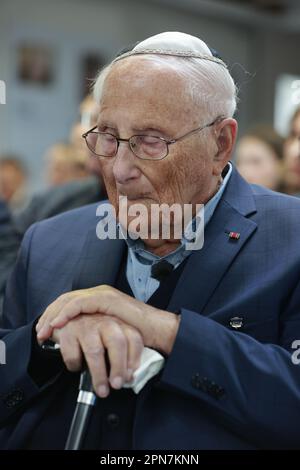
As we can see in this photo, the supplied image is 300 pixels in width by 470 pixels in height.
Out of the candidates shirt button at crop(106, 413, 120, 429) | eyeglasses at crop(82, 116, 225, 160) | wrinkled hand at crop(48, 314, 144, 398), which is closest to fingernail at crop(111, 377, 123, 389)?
wrinkled hand at crop(48, 314, 144, 398)

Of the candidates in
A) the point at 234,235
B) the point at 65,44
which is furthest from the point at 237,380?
the point at 65,44

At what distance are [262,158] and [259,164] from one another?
0.04 m

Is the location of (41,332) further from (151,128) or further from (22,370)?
(151,128)

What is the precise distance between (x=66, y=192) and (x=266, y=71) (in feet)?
15.5

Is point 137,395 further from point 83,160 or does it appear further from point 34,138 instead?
point 34,138

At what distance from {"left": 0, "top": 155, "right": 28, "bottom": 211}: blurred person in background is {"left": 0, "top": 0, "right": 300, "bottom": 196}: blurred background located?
0.5 inches

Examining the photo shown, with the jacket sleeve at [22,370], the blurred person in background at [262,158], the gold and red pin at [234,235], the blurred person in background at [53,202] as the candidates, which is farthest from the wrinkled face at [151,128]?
the blurred person in background at [262,158]

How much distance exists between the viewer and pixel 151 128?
1521 millimetres

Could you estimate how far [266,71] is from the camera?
24.8 ft

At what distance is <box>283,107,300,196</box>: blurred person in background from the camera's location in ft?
9.90

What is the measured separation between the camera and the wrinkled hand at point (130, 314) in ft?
4.66

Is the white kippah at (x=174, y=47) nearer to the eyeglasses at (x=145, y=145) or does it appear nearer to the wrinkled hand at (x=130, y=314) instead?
the eyeglasses at (x=145, y=145)

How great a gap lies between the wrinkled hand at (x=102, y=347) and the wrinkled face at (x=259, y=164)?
97.1 inches

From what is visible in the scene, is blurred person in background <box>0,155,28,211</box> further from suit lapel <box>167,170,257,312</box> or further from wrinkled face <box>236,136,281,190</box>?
suit lapel <box>167,170,257,312</box>
